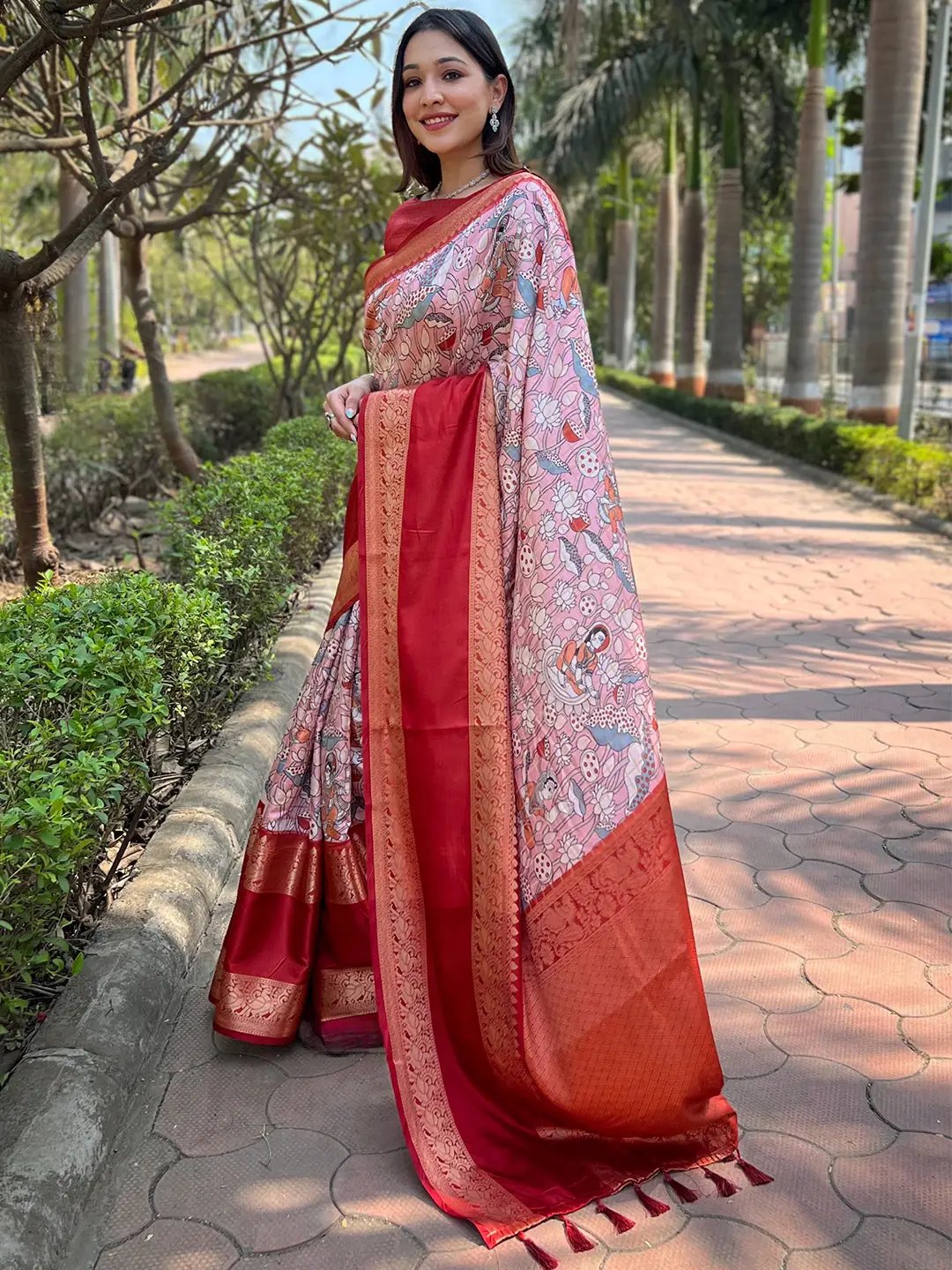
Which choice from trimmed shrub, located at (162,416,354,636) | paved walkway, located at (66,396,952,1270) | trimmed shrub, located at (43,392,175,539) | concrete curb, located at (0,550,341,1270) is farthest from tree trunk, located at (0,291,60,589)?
trimmed shrub, located at (43,392,175,539)

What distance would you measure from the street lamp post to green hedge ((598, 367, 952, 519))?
0.45 metres

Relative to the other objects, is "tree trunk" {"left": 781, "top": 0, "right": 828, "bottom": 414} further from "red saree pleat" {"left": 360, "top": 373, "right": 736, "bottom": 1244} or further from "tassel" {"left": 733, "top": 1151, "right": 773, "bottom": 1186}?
"tassel" {"left": 733, "top": 1151, "right": 773, "bottom": 1186}

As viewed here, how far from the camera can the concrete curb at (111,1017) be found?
5.38 feet

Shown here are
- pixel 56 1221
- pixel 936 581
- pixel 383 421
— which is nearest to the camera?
pixel 56 1221

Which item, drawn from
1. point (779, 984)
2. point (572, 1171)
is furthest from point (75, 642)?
point (779, 984)

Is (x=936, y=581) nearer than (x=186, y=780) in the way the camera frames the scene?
No

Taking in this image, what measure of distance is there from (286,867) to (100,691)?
57 cm

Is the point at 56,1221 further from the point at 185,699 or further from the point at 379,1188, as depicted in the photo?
the point at 185,699

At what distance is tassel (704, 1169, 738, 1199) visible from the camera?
179 cm

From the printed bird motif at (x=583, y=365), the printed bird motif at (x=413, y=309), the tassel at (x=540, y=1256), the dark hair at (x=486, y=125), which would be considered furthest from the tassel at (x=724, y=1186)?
the dark hair at (x=486, y=125)

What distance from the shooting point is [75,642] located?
2469mm

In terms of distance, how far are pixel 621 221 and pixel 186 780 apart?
2574cm

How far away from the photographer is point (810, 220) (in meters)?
13.2

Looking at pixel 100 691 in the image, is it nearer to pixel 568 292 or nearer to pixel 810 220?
pixel 568 292
